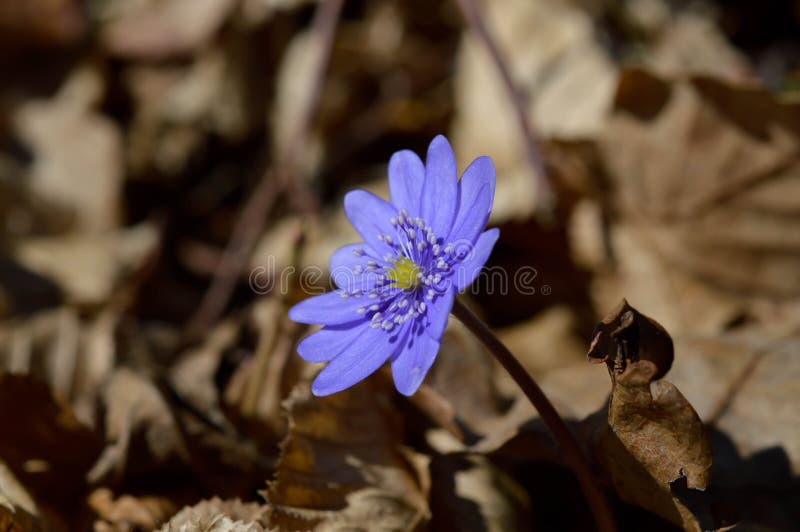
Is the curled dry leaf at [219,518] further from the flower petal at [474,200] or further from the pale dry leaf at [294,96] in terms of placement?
the pale dry leaf at [294,96]

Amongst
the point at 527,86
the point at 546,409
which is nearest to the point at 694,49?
the point at 527,86

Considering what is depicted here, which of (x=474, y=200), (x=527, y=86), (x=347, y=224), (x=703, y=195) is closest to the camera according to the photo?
(x=474, y=200)

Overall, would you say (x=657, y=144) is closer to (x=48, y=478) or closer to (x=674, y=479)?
(x=674, y=479)

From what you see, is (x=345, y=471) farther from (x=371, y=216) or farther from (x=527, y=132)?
(x=527, y=132)

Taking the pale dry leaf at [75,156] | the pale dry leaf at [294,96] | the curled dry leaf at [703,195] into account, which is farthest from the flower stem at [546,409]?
the pale dry leaf at [75,156]

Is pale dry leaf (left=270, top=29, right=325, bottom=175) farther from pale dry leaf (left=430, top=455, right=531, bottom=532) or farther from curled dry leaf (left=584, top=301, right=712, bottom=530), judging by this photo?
curled dry leaf (left=584, top=301, right=712, bottom=530)

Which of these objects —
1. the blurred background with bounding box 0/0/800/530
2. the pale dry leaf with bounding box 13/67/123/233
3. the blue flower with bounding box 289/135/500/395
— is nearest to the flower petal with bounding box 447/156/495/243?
the blue flower with bounding box 289/135/500/395
